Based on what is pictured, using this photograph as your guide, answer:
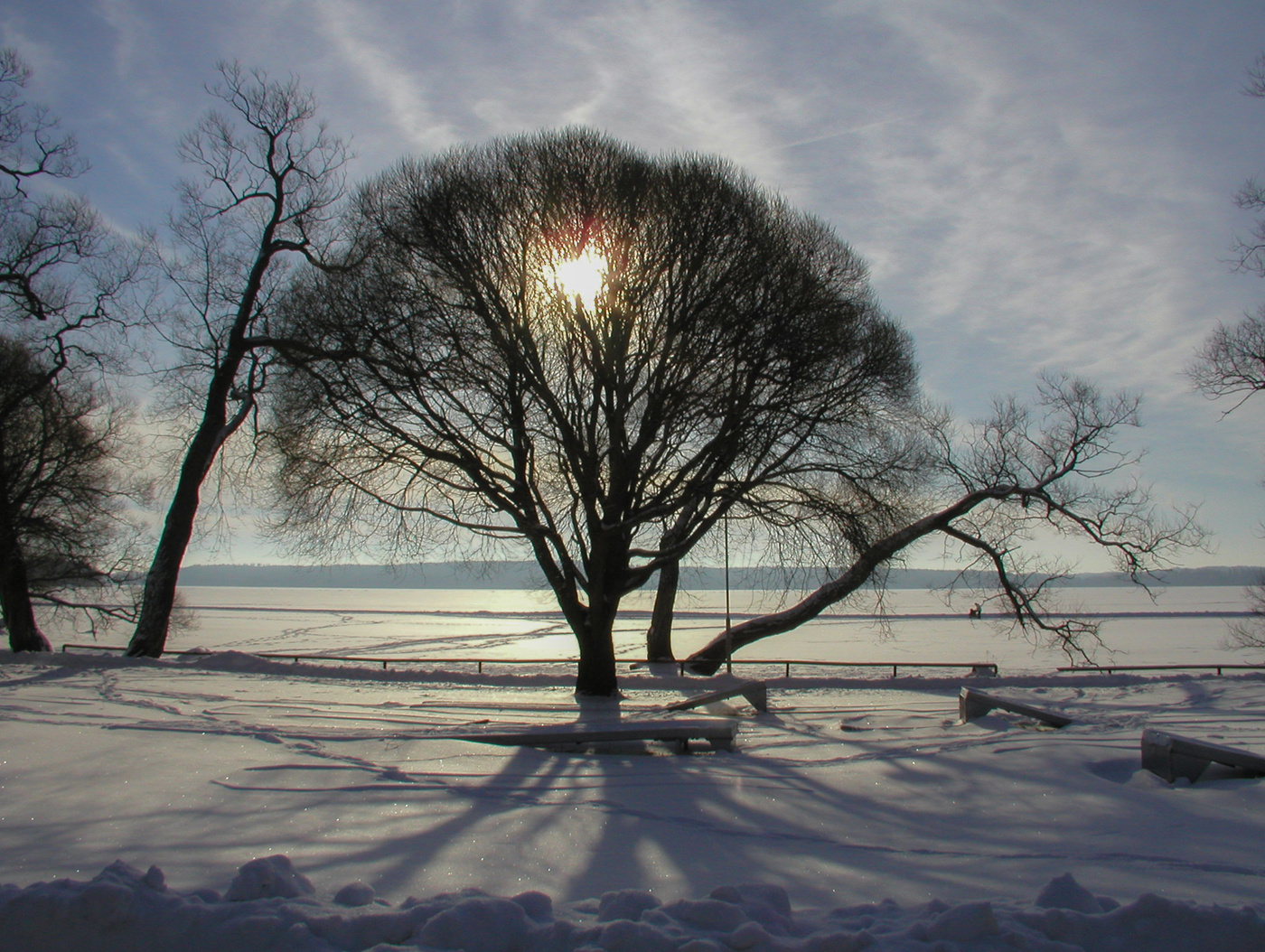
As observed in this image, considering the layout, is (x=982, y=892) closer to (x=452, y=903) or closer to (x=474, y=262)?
(x=452, y=903)

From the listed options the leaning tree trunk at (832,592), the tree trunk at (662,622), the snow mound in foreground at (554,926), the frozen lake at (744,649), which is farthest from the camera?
the frozen lake at (744,649)

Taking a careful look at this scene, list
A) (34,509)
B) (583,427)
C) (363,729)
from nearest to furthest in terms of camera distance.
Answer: (363,729) < (583,427) < (34,509)

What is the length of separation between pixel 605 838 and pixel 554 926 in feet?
5.97

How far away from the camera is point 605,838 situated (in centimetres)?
551

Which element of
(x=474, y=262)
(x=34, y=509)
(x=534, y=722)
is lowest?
(x=534, y=722)

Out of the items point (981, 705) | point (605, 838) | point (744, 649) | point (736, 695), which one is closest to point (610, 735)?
point (605, 838)

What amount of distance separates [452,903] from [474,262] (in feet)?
41.8

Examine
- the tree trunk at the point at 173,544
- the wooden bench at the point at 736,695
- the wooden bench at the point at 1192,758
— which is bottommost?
the wooden bench at the point at 736,695

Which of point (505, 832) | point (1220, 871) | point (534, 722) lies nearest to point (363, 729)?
point (534, 722)

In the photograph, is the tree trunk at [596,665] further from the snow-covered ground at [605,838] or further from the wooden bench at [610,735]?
the wooden bench at [610,735]

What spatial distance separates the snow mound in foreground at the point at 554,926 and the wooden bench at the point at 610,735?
509 cm

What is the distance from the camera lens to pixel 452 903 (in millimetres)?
3998

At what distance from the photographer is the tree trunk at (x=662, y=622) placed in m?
25.3

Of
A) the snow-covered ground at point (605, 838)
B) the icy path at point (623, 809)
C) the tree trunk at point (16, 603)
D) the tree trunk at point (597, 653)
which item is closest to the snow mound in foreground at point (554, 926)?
the snow-covered ground at point (605, 838)
